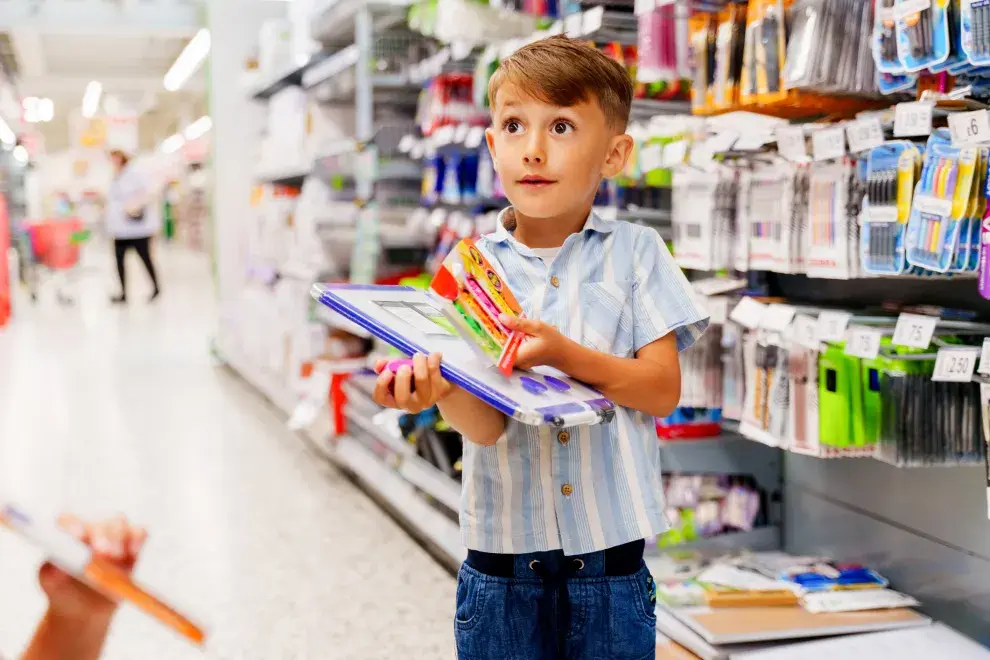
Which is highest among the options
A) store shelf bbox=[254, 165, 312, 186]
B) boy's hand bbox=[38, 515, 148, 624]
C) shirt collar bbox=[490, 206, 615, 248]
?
store shelf bbox=[254, 165, 312, 186]

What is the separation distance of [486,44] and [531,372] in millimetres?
2696

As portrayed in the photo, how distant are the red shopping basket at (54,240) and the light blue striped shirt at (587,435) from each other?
203 cm

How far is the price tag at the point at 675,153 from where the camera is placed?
7.89 feet

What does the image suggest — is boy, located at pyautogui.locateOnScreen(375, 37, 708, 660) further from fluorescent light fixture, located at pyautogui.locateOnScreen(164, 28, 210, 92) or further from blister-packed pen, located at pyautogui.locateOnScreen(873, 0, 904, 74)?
fluorescent light fixture, located at pyautogui.locateOnScreen(164, 28, 210, 92)

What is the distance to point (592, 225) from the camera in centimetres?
136

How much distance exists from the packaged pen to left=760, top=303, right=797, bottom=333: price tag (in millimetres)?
1669

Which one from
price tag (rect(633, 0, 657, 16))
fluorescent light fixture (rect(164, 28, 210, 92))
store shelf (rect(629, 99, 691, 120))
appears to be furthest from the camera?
fluorescent light fixture (rect(164, 28, 210, 92))

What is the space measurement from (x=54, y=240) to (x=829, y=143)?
2338mm

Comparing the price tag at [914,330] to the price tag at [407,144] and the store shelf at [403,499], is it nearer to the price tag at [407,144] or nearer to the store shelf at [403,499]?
the store shelf at [403,499]

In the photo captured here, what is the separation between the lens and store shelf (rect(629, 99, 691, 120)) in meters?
2.79

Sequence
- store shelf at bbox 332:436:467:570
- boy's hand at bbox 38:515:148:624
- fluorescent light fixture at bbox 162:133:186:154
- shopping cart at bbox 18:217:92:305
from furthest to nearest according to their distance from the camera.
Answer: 1. fluorescent light fixture at bbox 162:133:186:154
2. store shelf at bbox 332:436:467:570
3. shopping cart at bbox 18:217:92:305
4. boy's hand at bbox 38:515:148:624

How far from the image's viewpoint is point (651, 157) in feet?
8.32

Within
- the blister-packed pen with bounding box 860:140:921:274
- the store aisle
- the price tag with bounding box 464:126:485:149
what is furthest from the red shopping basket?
the blister-packed pen with bounding box 860:140:921:274

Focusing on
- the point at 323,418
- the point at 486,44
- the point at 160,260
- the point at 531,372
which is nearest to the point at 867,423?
the point at 531,372
